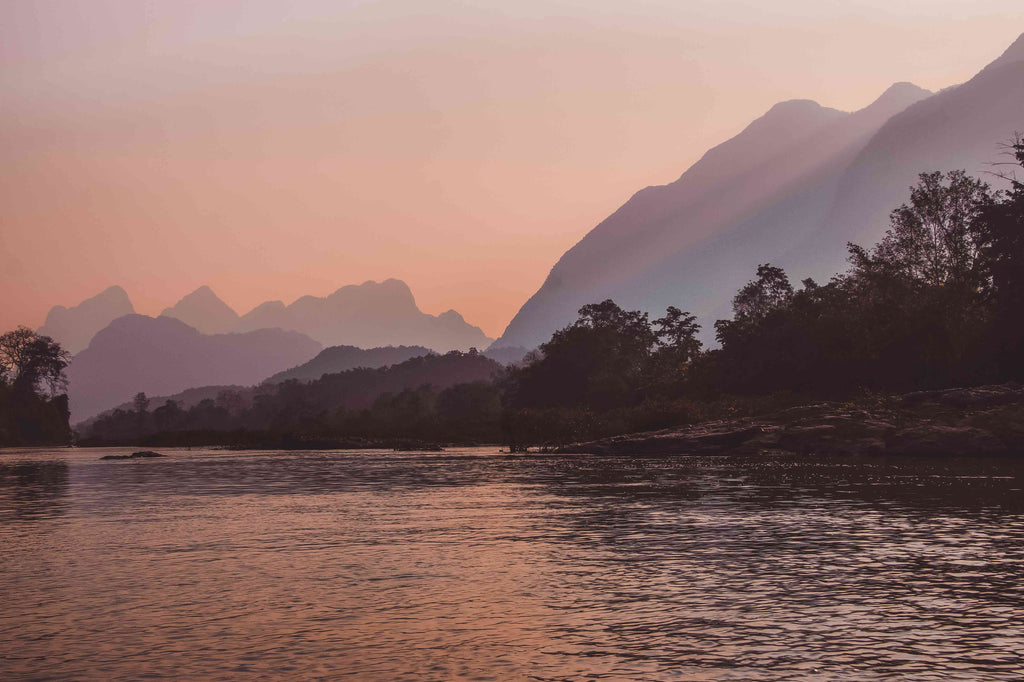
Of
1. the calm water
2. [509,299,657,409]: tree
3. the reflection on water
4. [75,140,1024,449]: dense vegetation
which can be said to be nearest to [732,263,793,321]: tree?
[509,299,657,409]: tree

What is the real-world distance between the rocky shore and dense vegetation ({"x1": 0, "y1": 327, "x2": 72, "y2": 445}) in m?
131

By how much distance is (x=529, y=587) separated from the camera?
18484 millimetres

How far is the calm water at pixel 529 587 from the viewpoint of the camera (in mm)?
12930

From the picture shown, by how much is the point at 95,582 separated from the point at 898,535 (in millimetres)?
19564

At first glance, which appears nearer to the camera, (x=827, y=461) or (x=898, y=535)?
(x=898, y=535)

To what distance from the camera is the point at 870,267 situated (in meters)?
120

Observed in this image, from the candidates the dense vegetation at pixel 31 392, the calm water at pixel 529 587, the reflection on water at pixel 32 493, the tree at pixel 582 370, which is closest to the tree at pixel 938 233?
the tree at pixel 582 370

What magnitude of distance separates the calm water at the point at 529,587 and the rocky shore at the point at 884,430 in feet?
87.1

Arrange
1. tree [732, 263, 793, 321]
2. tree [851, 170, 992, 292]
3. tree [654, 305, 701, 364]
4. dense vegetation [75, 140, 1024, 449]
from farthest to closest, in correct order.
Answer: tree [732, 263, 793, 321] < tree [654, 305, 701, 364] < tree [851, 170, 992, 292] < dense vegetation [75, 140, 1024, 449]

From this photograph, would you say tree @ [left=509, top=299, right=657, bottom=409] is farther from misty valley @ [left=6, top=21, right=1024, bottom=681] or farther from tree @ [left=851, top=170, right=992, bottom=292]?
misty valley @ [left=6, top=21, right=1024, bottom=681]

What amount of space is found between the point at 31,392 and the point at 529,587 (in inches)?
7035

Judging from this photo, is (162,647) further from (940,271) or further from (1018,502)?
(940,271)

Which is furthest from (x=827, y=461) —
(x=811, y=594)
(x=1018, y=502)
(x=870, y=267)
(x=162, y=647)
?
(x=870, y=267)

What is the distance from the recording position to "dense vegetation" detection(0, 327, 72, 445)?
545 feet
